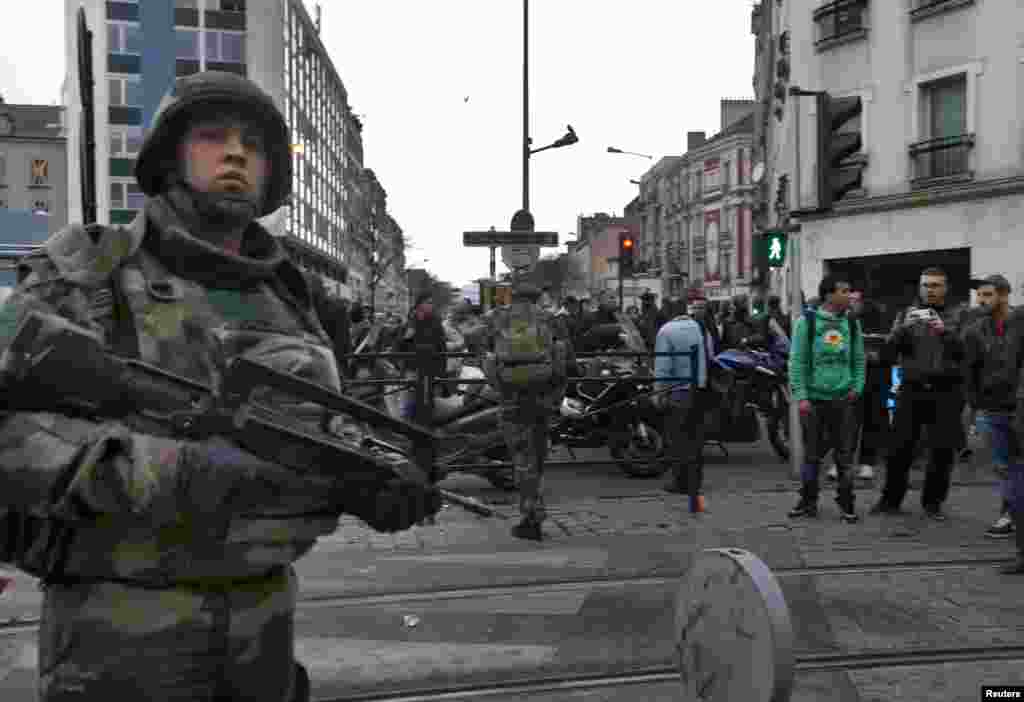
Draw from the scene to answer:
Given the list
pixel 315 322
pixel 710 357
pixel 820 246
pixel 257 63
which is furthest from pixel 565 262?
pixel 315 322

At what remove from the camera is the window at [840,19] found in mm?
24406

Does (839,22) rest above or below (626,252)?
above

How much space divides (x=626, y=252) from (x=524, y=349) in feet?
61.1

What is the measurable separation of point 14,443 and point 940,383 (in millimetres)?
7781

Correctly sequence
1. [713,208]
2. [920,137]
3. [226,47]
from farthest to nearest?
[713,208] → [226,47] → [920,137]

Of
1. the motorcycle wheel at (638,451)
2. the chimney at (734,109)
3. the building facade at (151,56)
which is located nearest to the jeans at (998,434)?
the motorcycle wheel at (638,451)

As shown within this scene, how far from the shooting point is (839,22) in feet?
82.1

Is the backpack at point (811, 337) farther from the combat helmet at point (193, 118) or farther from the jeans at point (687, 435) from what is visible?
the combat helmet at point (193, 118)

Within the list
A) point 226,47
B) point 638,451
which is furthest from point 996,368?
point 226,47

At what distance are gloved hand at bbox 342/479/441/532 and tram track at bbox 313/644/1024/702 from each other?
2.67 metres

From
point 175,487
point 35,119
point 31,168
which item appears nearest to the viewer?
point 175,487

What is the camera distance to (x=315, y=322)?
2.40 meters

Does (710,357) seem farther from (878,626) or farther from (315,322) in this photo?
(315,322)

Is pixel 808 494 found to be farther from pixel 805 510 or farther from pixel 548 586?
pixel 548 586
